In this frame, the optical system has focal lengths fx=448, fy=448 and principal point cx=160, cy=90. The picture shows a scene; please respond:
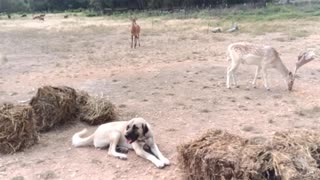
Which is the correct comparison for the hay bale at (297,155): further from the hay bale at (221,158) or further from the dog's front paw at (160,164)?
the dog's front paw at (160,164)

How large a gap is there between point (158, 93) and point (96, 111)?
2.57 metres

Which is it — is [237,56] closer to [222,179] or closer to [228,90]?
[228,90]

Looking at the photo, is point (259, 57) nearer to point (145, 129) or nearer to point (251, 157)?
point (145, 129)

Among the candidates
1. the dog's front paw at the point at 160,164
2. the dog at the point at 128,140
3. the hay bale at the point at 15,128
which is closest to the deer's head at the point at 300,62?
the dog at the point at 128,140

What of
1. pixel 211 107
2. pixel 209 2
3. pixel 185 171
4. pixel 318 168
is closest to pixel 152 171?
pixel 185 171

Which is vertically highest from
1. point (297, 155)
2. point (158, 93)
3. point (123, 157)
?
point (297, 155)

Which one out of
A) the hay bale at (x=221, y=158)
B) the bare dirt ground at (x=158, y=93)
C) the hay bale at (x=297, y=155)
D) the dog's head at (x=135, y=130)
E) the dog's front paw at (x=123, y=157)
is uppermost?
the hay bale at (x=297, y=155)

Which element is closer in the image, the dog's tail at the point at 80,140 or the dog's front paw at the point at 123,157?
the dog's front paw at the point at 123,157

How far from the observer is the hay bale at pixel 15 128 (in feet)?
21.8

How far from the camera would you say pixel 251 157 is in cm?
449

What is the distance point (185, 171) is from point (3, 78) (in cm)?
904

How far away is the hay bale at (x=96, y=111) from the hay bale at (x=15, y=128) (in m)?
1.30

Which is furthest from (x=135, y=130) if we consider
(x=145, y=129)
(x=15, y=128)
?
(x=15, y=128)

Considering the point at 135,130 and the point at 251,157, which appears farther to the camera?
the point at 135,130
